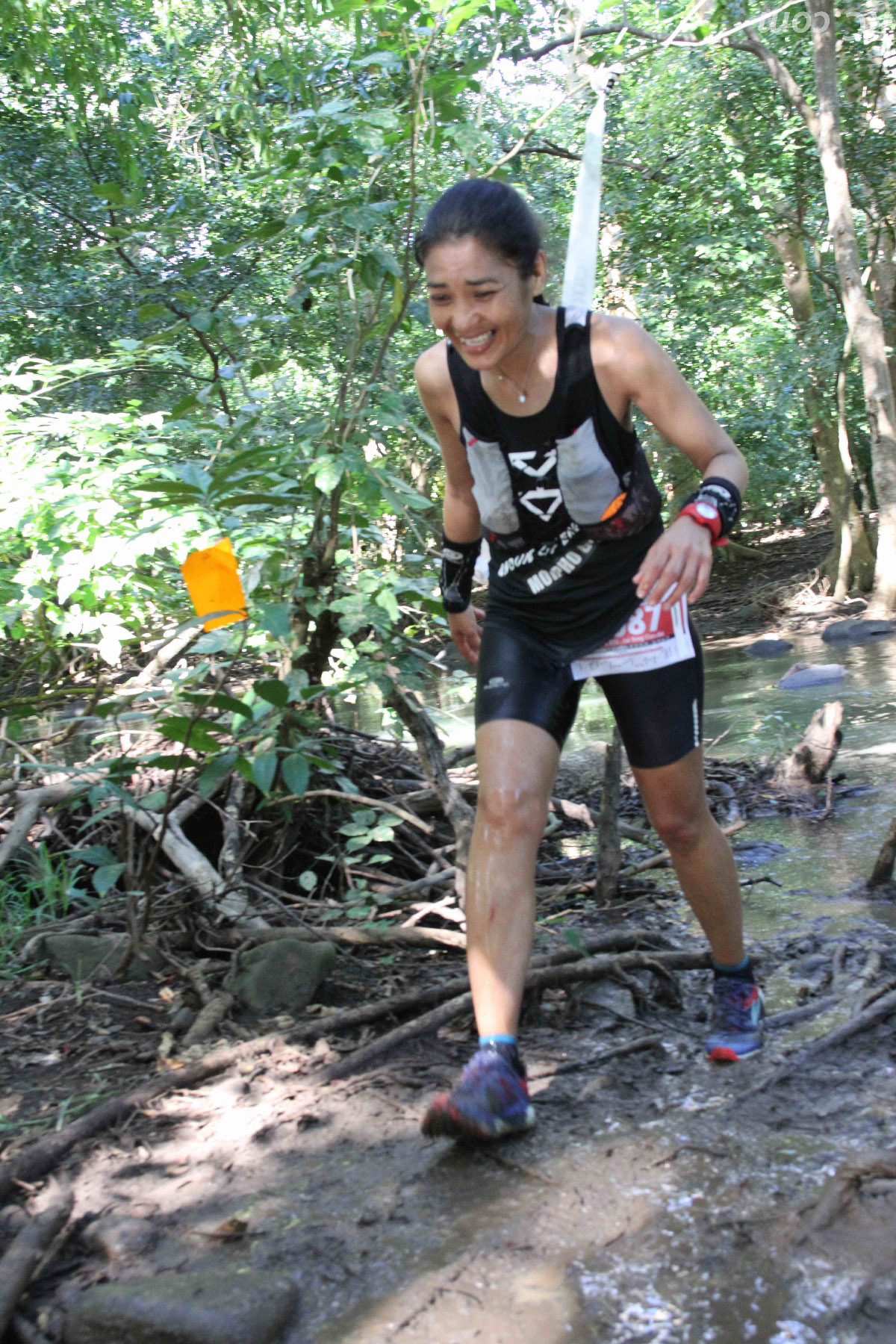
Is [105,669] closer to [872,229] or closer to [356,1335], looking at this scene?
[356,1335]

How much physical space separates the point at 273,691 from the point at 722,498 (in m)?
1.26

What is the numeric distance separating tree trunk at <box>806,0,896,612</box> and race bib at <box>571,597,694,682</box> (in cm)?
1228

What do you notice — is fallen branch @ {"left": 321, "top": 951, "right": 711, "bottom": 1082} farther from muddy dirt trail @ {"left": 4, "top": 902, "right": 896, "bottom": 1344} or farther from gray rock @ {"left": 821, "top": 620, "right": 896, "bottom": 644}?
gray rock @ {"left": 821, "top": 620, "right": 896, "bottom": 644}

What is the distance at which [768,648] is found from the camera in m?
13.4

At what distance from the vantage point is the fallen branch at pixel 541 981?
253 cm

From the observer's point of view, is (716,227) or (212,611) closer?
(212,611)

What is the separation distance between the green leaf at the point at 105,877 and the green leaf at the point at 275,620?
74 cm

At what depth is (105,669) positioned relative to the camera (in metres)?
6.32

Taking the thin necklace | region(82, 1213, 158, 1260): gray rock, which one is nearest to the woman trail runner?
the thin necklace

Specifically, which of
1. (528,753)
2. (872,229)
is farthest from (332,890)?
(872,229)

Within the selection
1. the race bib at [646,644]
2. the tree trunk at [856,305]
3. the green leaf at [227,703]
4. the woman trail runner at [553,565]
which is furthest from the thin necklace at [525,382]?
the tree trunk at [856,305]

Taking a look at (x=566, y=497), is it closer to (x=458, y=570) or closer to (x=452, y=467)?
(x=452, y=467)

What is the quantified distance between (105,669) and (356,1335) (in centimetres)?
513

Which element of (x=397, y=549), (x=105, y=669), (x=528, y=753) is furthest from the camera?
(x=105, y=669)
